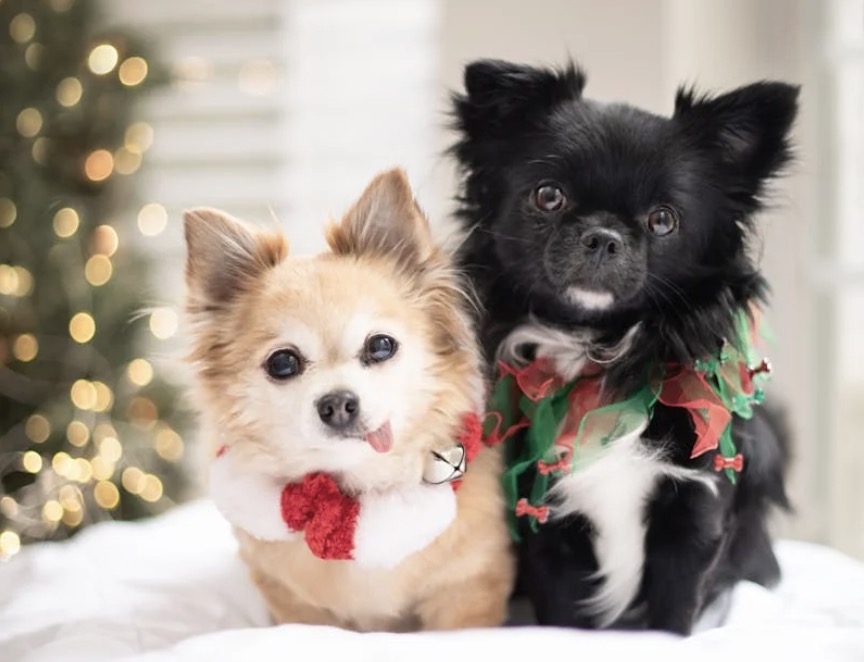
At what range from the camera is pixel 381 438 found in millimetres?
1301

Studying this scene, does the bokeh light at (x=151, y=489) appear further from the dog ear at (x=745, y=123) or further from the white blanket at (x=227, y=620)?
the dog ear at (x=745, y=123)

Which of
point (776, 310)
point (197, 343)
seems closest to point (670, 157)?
point (197, 343)

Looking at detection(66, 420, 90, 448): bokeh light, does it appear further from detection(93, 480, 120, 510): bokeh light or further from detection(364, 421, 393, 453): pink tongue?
detection(364, 421, 393, 453): pink tongue

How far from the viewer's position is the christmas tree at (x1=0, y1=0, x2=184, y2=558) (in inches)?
102

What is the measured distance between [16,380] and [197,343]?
1518 mm

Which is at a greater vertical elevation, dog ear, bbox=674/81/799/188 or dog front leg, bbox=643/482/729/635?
dog ear, bbox=674/81/799/188

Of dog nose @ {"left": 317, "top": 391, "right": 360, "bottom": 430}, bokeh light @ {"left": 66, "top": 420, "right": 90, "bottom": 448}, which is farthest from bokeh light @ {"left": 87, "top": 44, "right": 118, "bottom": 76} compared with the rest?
dog nose @ {"left": 317, "top": 391, "right": 360, "bottom": 430}

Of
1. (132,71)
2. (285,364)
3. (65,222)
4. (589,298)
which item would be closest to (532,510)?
(589,298)

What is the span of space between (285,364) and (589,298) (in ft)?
1.56

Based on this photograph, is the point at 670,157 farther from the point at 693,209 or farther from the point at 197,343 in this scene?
the point at 197,343

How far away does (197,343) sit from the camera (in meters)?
1.44

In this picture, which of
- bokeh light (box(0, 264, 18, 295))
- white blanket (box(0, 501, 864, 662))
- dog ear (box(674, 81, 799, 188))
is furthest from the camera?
bokeh light (box(0, 264, 18, 295))

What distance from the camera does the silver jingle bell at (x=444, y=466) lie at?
1.37 metres

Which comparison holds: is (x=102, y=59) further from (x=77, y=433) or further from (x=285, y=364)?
(x=285, y=364)
